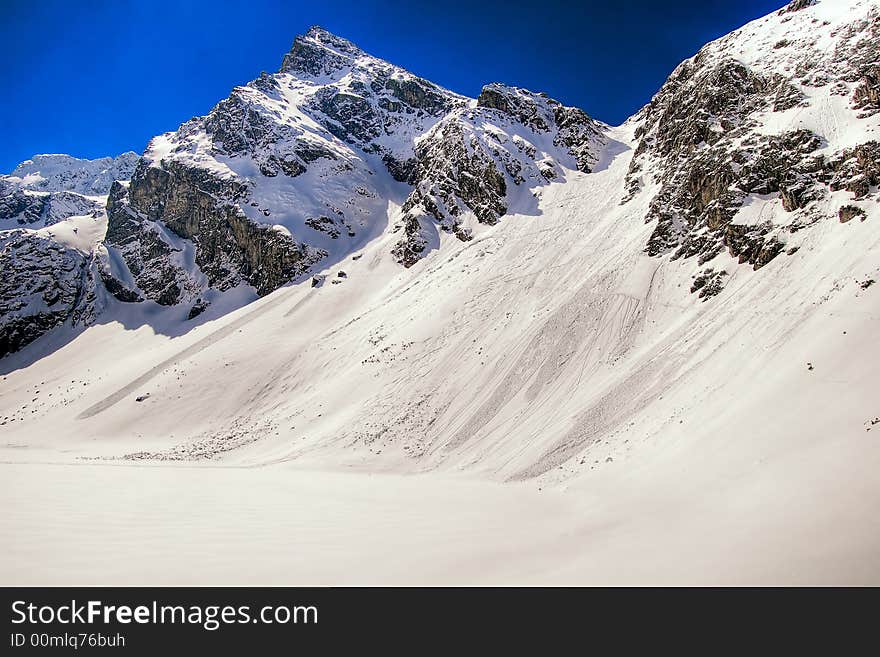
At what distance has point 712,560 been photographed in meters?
4.76

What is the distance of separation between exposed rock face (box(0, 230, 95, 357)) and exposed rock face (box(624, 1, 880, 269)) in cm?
7665

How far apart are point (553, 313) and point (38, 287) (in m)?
81.4

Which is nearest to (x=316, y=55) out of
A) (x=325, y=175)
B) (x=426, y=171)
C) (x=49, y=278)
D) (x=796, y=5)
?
(x=325, y=175)

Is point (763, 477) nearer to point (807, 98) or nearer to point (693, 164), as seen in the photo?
point (693, 164)

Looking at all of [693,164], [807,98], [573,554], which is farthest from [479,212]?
[573,554]

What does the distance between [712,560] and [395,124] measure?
10160 centimetres

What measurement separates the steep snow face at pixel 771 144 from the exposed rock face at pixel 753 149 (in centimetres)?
8

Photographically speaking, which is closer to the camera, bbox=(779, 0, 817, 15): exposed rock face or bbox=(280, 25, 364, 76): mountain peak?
bbox=(779, 0, 817, 15): exposed rock face

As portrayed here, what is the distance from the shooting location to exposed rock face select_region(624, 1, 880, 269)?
2409 centimetres

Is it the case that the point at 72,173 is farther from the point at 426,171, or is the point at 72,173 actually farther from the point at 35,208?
the point at 426,171

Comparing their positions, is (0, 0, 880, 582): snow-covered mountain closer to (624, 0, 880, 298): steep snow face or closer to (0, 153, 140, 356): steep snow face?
(624, 0, 880, 298): steep snow face

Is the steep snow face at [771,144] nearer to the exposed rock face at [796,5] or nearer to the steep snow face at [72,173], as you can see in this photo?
the exposed rock face at [796,5]

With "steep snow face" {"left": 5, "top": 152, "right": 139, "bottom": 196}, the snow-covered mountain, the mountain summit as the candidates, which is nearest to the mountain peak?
the mountain summit

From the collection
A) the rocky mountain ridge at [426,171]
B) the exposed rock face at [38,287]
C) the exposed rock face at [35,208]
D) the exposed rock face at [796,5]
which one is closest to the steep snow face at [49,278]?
the exposed rock face at [38,287]
